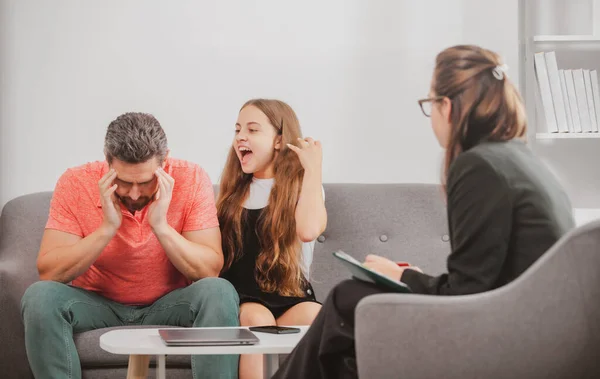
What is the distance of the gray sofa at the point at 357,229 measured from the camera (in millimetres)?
2836

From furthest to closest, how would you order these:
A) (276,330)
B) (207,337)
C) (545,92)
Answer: (545,92)
(276,330)
(207,337)

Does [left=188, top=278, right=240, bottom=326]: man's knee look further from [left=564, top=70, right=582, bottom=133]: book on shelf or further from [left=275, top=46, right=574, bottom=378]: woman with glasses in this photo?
[left=564, top=70, right=582, bottom=133]: book on shelf

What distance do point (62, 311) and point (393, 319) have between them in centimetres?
125

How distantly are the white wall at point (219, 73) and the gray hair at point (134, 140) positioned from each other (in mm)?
597

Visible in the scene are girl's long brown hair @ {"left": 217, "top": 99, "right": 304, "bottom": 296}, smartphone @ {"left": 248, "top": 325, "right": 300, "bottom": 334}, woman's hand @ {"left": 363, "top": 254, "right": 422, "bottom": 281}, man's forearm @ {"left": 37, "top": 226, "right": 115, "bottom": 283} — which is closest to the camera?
woman's hand @ {"left": 363, "top": 254, "right": 422, "bottom": 281}

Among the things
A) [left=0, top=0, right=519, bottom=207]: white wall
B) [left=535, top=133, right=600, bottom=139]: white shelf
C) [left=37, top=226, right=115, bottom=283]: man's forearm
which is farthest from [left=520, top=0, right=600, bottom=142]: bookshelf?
[left=37, top=226, right=115, bottom=283]: man's forearm

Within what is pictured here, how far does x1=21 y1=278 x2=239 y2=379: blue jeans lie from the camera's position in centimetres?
230

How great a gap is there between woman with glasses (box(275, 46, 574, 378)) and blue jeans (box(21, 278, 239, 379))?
1.97 ft

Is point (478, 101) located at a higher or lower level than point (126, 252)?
higher

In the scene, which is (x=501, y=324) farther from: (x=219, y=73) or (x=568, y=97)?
(x=219, y=73)

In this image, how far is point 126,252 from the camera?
2641mm

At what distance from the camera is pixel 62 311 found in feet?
7.82

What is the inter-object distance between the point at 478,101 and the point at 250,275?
1215 mm

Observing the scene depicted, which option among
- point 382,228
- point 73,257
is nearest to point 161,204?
point 73,257
